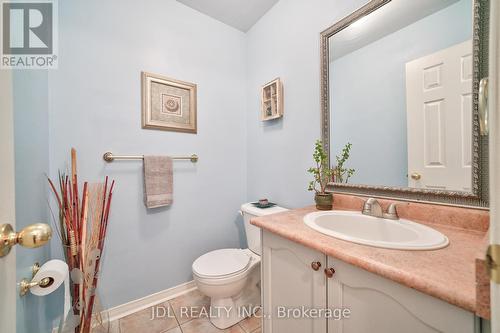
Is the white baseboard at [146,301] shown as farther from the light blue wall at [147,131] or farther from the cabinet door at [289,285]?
the cabinet door at [289,285]

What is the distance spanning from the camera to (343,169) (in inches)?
45.2

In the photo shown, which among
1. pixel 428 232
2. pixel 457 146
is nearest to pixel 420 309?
pixel 428 232

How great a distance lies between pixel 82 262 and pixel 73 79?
1.09m

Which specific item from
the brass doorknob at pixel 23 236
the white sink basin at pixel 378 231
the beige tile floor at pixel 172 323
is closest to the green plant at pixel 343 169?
the white sink basin at pixel 378 231

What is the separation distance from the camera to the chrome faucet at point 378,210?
866 mm

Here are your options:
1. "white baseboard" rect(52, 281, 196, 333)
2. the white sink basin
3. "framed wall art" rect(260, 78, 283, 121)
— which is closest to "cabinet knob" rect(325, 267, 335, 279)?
the white sink basin

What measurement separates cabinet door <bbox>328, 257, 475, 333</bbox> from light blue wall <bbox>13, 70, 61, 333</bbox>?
101 centimetres

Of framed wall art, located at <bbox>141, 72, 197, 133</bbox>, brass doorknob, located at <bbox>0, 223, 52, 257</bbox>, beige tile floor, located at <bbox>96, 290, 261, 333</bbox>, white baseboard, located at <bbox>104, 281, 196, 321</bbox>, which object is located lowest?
beige tile floor, located at <bbox>96, 290, 261, 333</bbox>

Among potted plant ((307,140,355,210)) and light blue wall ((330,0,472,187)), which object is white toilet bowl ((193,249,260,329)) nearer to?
potted plant ((307,140,355,210))

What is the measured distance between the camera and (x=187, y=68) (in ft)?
5.23

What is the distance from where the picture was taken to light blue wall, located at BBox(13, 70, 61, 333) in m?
0.69

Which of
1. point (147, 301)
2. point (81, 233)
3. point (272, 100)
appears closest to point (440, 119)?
point (272, 100)

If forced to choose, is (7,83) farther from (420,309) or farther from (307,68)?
(307,68)

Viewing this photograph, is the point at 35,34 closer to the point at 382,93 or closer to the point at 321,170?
the point at 321,170
